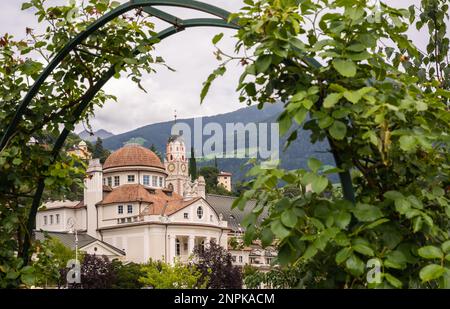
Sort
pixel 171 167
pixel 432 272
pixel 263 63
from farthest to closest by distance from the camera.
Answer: pixel 171 167 < pixel 263 63 < pixel 432 272

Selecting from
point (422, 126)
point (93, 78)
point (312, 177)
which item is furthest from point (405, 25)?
point (93, 78)

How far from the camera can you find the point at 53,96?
4.27 m

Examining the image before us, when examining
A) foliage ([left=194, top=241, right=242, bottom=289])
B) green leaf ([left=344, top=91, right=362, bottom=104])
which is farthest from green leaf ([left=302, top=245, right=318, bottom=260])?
foliage ([left=194, top=241, right=242, bottom=289])

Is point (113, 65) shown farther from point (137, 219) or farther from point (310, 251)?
point (137, 219)

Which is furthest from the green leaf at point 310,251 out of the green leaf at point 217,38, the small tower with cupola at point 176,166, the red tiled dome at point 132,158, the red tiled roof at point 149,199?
the small tower with cupola at point 176,166

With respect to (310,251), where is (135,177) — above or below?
above

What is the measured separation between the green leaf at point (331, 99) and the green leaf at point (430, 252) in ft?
1.56

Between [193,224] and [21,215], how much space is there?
4614 centimetres

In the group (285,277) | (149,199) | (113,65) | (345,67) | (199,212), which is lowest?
(285,277)

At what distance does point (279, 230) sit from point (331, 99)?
1.31 feet

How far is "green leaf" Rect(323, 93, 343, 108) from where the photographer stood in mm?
2133

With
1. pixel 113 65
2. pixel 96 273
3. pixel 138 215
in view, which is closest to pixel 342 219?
pixel 113 65

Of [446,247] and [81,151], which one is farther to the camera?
[81,151]

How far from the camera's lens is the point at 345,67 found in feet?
7.30
